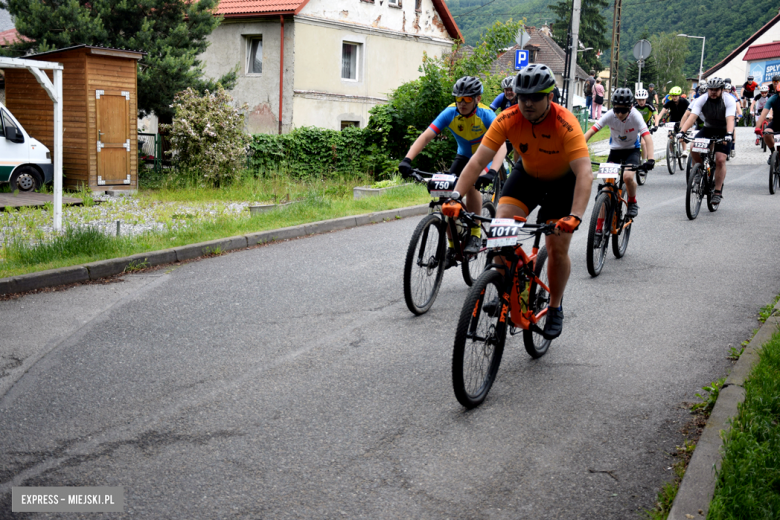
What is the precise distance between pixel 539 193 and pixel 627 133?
4735 mm

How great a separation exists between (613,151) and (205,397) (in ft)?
23.1

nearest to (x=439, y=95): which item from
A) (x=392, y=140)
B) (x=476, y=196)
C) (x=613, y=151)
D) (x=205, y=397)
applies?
(x=392, y=140)

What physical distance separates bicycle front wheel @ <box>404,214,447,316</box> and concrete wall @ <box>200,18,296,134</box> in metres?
23.4

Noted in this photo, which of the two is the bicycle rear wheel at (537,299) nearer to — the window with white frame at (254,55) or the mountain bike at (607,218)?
the mountain bike at (607,218)

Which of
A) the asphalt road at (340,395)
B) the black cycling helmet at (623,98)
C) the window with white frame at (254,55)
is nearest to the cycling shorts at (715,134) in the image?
the black cycling helmet at (623,98)

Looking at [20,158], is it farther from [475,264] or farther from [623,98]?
[623,98]

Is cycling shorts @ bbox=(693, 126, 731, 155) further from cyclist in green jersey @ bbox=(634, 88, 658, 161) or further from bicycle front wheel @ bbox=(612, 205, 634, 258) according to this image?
bicycle front wheel @ bbox=(612, 205, 634, 258)

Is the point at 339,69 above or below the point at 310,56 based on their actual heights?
below

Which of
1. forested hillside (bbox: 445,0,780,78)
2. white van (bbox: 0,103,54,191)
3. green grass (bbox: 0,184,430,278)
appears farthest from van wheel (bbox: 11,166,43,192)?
forested hillside (bbox: 445,0,780,78)

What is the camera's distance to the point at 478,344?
464 centimetres

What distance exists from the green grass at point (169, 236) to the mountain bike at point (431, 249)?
3.99 meters

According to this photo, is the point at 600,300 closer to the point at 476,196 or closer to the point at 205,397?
the point at 476,196

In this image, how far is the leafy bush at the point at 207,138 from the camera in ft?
58.2

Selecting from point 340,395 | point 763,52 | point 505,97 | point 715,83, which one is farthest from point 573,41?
point 763,52
